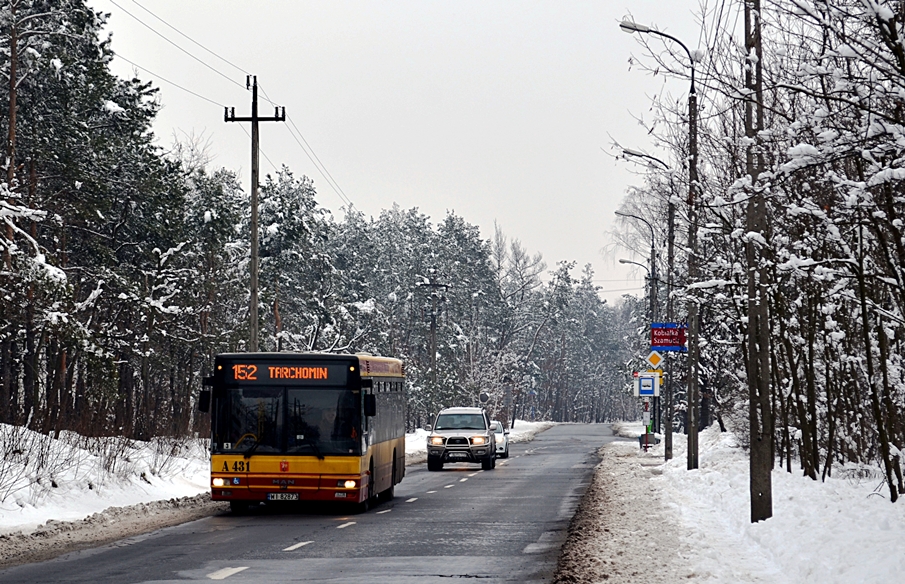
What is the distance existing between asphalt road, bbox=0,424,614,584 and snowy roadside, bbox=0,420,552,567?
0.68 m

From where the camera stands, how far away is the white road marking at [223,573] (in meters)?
12.9

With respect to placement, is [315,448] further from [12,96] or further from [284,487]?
[12,96]

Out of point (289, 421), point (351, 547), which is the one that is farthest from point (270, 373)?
point (351, 547)

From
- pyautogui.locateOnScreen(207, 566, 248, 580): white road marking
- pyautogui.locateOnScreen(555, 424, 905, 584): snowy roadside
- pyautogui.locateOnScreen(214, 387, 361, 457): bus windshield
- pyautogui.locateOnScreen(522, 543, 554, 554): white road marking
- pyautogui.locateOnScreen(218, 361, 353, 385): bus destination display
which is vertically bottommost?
pyautogui.locateOnScreen(522, 543, 554, 554): white road marking

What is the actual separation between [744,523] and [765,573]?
191 inches

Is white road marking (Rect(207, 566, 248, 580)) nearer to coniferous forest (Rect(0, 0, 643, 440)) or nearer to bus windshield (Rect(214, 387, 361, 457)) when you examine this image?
bus windshield (Rect(214, 387, 361, 457))

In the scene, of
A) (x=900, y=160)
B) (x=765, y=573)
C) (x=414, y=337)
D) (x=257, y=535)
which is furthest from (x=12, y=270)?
(x=414, y=337)

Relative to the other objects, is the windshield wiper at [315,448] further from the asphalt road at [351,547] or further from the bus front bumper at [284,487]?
the asphalt road at [351,547]

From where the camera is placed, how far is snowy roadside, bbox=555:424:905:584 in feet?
40.1

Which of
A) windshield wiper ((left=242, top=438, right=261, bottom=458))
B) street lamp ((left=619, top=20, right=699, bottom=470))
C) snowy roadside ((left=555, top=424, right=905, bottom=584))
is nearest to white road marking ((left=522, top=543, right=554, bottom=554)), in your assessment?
snowy roadside ((left=555, top=424, right=905, bottom=584))

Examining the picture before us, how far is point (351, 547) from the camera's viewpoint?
53.4 feet

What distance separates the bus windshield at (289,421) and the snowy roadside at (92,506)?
1.63 meters

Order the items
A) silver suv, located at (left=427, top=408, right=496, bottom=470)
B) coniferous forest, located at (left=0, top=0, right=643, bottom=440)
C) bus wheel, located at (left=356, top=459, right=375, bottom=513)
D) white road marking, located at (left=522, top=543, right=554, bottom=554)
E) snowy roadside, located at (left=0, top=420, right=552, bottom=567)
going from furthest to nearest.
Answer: silver suv, located at (left=427, top=408, right=496, bottom=470) < coniferous forest, located at (left=0, top=0, right=643, bottom=440) < bus wheel, located at (left=356, top=459, right=375, bottom=513) < snowy roadside, located at (left=0, top=420, right=552, bottom=567) < white road marking, located at (left=522, top=543, right=554, bottom=554)

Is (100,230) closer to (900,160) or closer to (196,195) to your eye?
(196,195)
